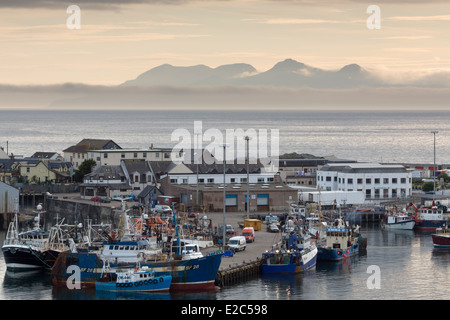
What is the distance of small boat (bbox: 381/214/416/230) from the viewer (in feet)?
271

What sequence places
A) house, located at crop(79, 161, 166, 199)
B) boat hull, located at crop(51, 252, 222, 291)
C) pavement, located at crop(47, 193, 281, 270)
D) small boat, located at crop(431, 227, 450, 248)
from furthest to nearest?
house, located at crop(79, 161, 166, 199) → small boat, located at crop(431, 227, 450, 248) → pavement, located at crop(47, 193, 281, 270) → boat hull, located at crop(51, 252, 222, 291)

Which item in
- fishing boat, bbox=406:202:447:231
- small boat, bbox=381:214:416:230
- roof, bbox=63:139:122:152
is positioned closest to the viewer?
small boat, bbox=381:214:416:230

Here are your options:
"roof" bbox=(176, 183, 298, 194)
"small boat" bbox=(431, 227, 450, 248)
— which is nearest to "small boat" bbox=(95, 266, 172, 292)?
"small boat" bbox=(431, 227, 450, 248)

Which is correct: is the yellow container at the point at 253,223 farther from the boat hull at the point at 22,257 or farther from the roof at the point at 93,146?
the roof at the point at 93,146

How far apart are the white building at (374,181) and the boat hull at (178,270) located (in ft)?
147

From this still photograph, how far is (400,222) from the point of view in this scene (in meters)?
82.7

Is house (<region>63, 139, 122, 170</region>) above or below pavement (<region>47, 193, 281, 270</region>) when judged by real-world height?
above

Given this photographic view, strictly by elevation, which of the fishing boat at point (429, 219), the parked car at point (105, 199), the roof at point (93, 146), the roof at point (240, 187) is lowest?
the fishing boat at point (429, 219)

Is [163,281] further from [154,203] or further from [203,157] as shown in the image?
[203,157]

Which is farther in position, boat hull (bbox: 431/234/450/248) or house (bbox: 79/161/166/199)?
house (bbox: 79/161/166/199)

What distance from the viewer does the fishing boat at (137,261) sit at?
174ft

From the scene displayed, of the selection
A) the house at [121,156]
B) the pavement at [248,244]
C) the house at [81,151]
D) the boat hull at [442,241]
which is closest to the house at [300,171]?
the house at [121,156]

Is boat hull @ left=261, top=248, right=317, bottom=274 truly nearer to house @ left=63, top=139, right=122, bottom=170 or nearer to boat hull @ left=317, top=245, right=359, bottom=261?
boat hull @ left=317, top=245, right=359, bottom=261

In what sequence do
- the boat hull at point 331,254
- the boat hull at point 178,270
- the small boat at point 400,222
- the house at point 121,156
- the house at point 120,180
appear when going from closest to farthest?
the boat hull at point 178,270, the boat hull at point 331,254, the small boat at point 400,222, the house at point 120,180, the house at point 121,156
